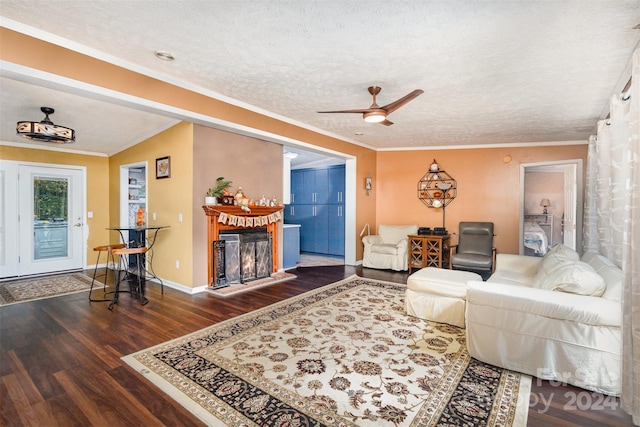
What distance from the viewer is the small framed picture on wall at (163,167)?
4.59 meters

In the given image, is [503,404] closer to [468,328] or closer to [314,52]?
[468,328]

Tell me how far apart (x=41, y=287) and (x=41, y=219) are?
1717 millimetres

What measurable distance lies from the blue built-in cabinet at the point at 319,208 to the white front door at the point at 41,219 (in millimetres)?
4631

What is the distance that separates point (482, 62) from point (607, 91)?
1.75m

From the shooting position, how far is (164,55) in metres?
2.77

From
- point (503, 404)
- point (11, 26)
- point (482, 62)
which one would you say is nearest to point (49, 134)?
point (11, 26)

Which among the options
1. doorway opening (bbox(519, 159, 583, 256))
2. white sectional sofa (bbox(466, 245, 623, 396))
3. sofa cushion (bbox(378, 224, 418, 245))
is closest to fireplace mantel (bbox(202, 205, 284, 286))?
sofa cushion (bbox(378, 224, 418, 245))

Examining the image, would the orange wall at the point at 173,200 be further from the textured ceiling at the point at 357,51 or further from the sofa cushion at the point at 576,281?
the sofa cushion at the point at 576,281

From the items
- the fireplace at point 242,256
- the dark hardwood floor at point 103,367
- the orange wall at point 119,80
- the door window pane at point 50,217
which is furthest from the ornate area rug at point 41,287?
the orange wall at point 119,80

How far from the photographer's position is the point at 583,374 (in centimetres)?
200

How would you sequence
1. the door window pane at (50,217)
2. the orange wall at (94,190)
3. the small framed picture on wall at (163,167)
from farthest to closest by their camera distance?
the orange wall at (94,190)
the door window pane at (50,217)
the small framed picture on wall at (163,167)

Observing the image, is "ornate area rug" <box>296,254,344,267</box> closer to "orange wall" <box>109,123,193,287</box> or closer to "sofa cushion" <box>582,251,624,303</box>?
"orange wall" <box>109,123,193,287</box>

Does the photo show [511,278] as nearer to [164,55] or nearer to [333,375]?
[333,375]

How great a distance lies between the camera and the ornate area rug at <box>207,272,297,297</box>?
4.21m
